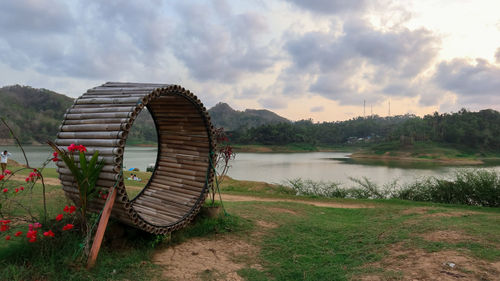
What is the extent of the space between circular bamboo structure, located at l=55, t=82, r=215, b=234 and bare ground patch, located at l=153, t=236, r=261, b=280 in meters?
0.41

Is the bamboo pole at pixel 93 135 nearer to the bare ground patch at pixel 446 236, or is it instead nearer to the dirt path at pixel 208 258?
the dirt path at pixel 208 258

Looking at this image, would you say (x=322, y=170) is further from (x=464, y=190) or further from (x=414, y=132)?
(x=414, y=132)

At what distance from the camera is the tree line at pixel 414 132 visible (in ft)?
163

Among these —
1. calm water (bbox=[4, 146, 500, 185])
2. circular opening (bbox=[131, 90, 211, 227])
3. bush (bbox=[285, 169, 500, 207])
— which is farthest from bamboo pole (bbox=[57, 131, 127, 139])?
calm water (bbox=[4, 146, 500, 185])

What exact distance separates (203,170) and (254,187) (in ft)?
27.5

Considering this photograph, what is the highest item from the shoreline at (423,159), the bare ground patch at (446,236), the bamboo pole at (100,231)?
the bamboo pole at (100,231)

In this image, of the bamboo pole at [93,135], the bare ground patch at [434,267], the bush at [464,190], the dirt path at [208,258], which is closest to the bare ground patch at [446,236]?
the bare ground patch at [434,267]

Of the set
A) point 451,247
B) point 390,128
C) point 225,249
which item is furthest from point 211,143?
point 390,128

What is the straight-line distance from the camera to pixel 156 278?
356cm

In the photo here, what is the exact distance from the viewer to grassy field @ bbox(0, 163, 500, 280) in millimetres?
3481

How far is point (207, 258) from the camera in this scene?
4.30 m

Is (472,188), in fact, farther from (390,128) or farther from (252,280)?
(390,128)

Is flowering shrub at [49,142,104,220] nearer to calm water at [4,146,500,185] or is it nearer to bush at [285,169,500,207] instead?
bush at [285,169,500,207]

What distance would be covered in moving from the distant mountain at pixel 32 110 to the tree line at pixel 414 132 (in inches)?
1286
